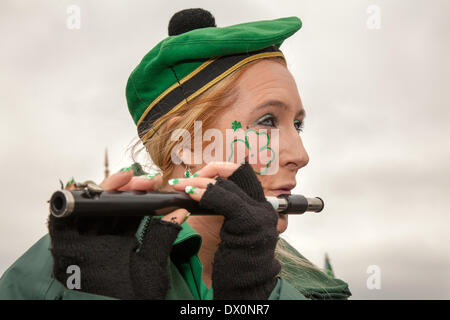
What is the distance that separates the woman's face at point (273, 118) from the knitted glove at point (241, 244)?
0.58m

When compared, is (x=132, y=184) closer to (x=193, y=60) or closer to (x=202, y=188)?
(x=202, y=188)

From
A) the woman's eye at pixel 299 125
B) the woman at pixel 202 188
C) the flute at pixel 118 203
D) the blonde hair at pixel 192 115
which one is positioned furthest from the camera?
the woman's eye at pixel 299 125

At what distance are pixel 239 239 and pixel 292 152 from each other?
886 mm

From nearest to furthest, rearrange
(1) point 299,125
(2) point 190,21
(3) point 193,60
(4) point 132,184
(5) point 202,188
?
(4) point 132,184 → (5) point 202,188 → (3) point 193,60 → (1) point 299,125 → (2) point 190,21

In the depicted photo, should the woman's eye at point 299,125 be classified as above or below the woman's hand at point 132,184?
above

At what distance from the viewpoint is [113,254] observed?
199 cm

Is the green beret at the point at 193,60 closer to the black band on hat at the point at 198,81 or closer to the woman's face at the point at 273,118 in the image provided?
the black band on hat at the point at 198,81

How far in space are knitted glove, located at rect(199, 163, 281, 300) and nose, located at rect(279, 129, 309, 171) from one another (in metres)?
0.64

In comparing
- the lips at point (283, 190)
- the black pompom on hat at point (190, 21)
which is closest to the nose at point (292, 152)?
the lips at point (283, 190)

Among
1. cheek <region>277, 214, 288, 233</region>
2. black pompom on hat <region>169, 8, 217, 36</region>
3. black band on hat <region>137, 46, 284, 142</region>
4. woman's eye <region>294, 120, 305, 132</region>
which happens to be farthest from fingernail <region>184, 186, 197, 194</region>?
black pompom on hat <region>169, 8, 217, 36</region>

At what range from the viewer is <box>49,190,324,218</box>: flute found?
183cm

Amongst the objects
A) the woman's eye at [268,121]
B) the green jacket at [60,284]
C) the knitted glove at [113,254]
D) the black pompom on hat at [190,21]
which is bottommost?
the green jacket at [60,284]

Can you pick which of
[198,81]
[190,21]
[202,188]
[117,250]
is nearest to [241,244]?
[202,188]

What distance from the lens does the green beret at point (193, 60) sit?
9.86 ft
